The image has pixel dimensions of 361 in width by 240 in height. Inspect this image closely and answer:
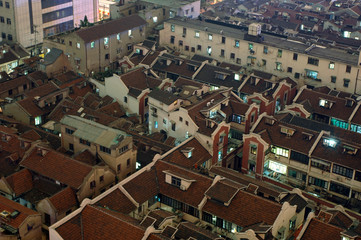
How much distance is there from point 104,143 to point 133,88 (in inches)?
1107

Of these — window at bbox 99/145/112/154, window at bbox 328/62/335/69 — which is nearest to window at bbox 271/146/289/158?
window at bbox 99/145/112/154

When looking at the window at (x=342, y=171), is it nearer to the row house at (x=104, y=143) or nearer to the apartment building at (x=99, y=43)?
the row house at (x=104, y=143)

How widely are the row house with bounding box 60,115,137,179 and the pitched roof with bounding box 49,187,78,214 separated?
8760 millimetres

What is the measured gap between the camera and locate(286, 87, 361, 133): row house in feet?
355

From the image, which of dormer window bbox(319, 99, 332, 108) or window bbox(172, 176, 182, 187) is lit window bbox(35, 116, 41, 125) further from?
dormer window bbox(319, 99, 332, 108)

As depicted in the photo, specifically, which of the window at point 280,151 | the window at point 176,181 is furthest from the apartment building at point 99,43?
the window at point 176,181

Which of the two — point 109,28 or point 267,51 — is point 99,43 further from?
point 267,51

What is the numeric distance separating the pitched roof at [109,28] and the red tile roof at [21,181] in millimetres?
47914

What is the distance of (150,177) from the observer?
272 ft

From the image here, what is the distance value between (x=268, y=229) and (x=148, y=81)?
53.7m

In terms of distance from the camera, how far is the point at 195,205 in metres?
79.1

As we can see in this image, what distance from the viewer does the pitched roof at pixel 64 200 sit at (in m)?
78.3

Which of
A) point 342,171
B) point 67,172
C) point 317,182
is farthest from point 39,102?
point 342,171

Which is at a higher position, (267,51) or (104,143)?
(267,51)
